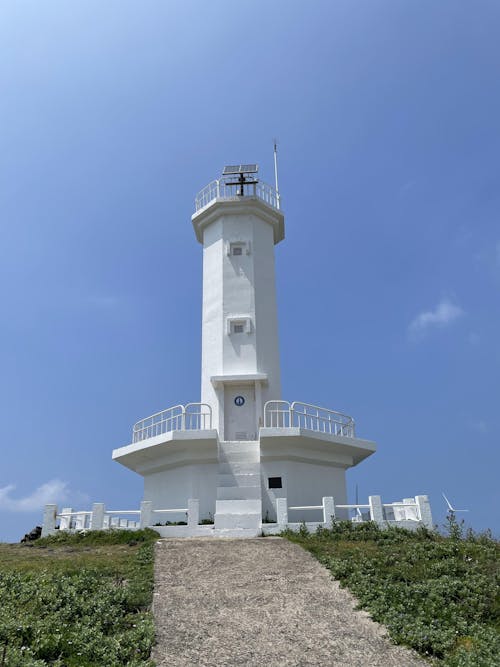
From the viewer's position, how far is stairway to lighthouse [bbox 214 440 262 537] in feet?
55.8

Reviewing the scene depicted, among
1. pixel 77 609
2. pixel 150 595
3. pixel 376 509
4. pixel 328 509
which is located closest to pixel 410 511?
pixel 376 509

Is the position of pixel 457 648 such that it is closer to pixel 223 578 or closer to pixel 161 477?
pixel 223 578

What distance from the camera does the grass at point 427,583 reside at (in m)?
8.86

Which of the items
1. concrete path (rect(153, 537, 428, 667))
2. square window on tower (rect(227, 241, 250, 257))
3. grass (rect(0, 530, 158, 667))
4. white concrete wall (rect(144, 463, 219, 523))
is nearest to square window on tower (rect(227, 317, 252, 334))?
square window on tower (rect(227, 241, 250, 257))

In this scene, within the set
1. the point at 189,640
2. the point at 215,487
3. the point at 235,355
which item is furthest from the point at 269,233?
the point at 189,640

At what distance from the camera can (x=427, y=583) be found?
11.1 meters

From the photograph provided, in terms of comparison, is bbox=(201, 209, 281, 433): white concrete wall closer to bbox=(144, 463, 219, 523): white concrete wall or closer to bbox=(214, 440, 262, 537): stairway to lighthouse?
bbox=(214, 440, 262, 537): stairway to lighthouse

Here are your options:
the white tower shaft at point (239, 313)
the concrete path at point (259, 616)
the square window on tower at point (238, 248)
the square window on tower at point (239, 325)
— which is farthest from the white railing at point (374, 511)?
the square window on tower at point (238, 248)

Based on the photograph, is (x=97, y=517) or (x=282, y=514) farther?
(x=97, y=517)

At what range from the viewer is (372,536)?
15.2m

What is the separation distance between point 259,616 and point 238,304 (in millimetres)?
15137

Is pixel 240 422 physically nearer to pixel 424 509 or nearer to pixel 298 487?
pixel 298 487

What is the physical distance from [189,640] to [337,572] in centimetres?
395

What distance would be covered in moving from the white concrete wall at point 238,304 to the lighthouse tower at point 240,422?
4 centimetres
